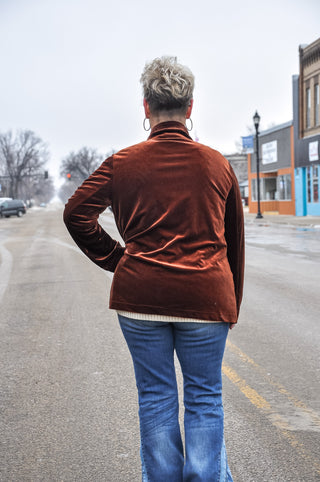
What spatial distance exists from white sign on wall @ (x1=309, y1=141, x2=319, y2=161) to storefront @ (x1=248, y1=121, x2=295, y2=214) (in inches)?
123

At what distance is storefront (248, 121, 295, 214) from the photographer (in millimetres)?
37103

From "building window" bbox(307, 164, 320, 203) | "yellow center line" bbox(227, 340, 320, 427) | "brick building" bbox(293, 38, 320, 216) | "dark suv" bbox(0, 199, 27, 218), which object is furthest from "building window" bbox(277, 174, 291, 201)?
"yellow center line" bbox(227, 340, 320, 427)

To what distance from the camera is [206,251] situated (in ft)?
7.33

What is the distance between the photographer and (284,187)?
125ft

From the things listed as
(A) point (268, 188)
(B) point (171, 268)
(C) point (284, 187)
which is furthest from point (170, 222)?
(A) point (268, 188)

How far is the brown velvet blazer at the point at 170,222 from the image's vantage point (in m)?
2.20

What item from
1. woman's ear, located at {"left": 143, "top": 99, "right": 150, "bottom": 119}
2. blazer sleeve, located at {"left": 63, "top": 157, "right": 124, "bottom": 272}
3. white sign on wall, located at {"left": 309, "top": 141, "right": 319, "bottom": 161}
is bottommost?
blazer sleeve, located at {"left": 63, "top": 157, "right": 124, "bottom": 272}

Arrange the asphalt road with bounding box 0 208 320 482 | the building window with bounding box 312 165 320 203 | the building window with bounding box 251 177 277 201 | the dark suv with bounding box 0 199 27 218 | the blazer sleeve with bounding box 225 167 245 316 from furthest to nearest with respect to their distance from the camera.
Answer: the dark suv with bounding box 0 199 27 218
the building window with bounding box 251 177 277 201
the building window with bounding box 312 165 320 203
the asphalt road with bounding box 0 208 320 482
the blazer sleeve with bounding box 225 167 245 316

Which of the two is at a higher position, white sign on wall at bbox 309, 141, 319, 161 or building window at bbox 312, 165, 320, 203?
white sign on wall at bbox 309, 141, 319, 161

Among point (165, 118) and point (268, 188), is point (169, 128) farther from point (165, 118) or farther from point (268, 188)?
point (268, 188)

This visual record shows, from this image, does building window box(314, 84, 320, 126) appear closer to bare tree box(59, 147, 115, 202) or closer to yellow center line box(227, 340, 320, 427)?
yellow center line box(227, 340, 320, 427)

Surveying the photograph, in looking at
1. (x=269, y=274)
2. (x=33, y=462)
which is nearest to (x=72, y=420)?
(x=33, y=462)

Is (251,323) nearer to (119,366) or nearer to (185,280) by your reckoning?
(119,366)

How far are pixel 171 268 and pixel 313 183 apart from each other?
32.6 m
